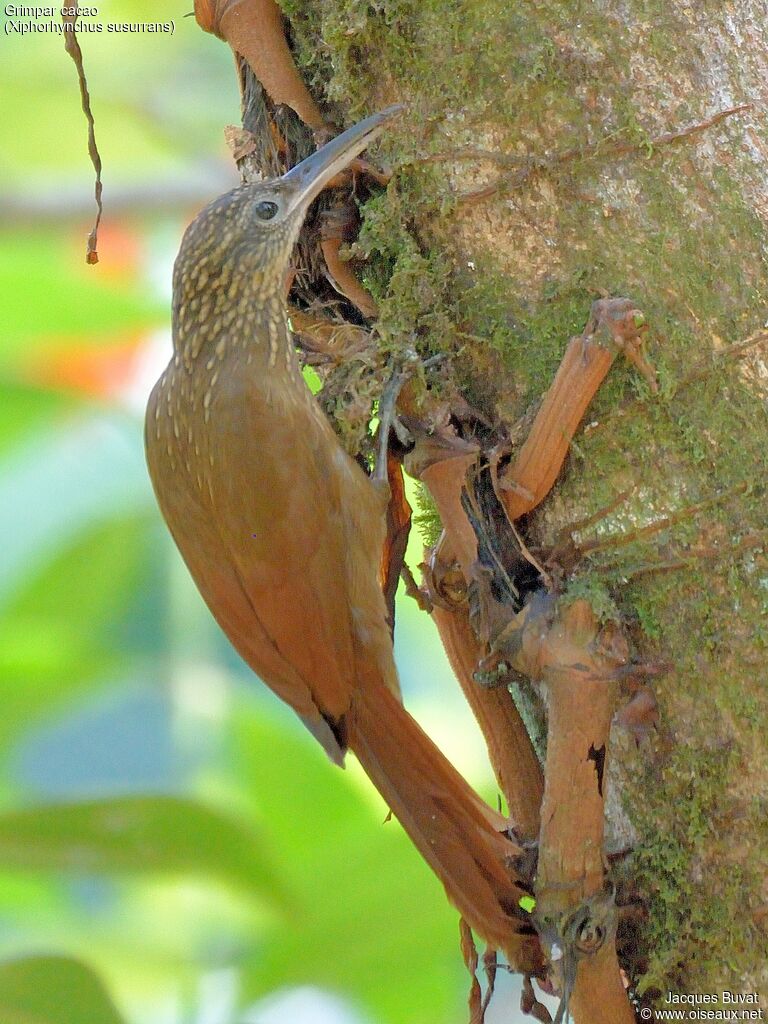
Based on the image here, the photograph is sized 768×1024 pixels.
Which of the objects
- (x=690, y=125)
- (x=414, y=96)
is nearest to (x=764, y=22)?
(x=690, y=125)

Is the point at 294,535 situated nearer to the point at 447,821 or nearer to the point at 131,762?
the point at 447,821

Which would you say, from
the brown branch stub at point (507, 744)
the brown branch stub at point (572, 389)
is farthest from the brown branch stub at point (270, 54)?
the brown branch stub at point (507, 744)

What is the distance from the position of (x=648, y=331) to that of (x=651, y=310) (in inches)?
1.3

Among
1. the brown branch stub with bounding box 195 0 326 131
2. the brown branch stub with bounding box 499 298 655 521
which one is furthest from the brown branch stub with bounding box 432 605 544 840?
the brown branch stub with bounding box 195 0 326 131

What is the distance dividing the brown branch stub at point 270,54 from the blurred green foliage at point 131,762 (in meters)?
1.20

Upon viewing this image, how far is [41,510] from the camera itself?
3.47 meters

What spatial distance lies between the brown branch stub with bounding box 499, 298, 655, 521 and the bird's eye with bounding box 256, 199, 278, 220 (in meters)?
0.73

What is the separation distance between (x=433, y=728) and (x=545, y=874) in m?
2.39

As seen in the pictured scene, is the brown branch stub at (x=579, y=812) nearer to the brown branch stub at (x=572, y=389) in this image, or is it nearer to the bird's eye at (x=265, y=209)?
the brown branch stub at (x=572, y=389)

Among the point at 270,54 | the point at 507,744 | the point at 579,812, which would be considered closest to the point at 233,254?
the point at 270,54

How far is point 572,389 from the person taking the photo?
5.77ft

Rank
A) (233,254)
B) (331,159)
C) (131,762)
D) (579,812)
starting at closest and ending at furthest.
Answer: (579,812) → (331,159) → (233,254) → (131,762)

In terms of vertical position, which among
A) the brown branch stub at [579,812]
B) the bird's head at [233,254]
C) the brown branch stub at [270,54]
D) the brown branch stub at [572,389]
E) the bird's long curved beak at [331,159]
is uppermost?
the brown branch stub at [270,54]

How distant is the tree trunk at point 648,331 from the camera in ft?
5.50
